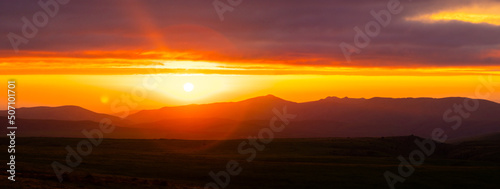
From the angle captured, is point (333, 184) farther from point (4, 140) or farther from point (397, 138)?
point (4, 140)

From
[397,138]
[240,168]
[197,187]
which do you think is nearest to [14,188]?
[197,187]

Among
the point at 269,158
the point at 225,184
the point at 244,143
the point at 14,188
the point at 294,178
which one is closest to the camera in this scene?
the point at 14,188

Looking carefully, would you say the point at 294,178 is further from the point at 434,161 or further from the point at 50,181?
the point at 434,161

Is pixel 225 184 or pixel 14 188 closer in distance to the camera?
pixel 14 188

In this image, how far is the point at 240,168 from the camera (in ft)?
208

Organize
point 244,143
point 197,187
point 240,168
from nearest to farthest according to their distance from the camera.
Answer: point 197,187 → point 240,168 → point 244,143

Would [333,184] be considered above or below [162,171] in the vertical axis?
below

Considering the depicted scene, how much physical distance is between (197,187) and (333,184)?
17.4 m

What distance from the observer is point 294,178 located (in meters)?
57.2

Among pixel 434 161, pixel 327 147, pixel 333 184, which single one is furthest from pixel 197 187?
pixel 327 147

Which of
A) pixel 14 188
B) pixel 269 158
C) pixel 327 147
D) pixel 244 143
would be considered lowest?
pixel 14 188

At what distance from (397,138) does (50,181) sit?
100791mm

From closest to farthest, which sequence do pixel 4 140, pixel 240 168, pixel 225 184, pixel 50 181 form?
1. pixel 50 181
2. pixel 225 184
3. pixel 240 168
4. pixel 4 140

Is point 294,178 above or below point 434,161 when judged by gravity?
below
